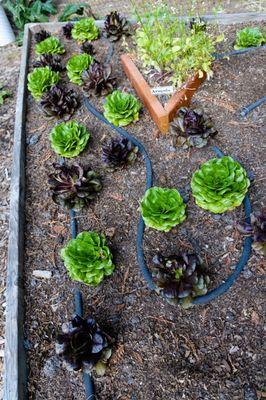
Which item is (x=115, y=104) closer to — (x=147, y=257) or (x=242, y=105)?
(x=242, y=105)

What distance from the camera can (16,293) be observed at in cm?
182

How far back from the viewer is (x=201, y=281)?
159 centimetres

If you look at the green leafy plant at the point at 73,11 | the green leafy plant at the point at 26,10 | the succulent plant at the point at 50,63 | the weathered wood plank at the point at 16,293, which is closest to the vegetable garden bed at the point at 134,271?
the weathered wood plank at the point at 16,293

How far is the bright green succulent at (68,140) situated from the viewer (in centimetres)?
234

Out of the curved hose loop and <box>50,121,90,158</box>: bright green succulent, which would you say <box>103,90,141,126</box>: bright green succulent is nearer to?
<box>50,121,90,158</box>: bright green succulent

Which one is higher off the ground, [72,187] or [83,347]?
[72,187]

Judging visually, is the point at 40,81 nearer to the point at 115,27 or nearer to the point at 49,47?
the point at 49,47

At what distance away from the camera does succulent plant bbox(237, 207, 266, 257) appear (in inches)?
63.4

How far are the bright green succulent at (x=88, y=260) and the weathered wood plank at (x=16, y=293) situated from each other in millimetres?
337

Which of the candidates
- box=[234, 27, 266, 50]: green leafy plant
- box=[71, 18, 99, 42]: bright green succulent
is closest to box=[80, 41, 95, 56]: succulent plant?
box=[71, 18, 99, 42]: bright green succulent

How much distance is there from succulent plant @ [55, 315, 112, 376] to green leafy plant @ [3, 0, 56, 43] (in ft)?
12.4

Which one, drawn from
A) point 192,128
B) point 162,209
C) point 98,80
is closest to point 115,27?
point 98,80

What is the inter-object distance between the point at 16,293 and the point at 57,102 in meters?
1.51

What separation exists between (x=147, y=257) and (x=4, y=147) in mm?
1827
